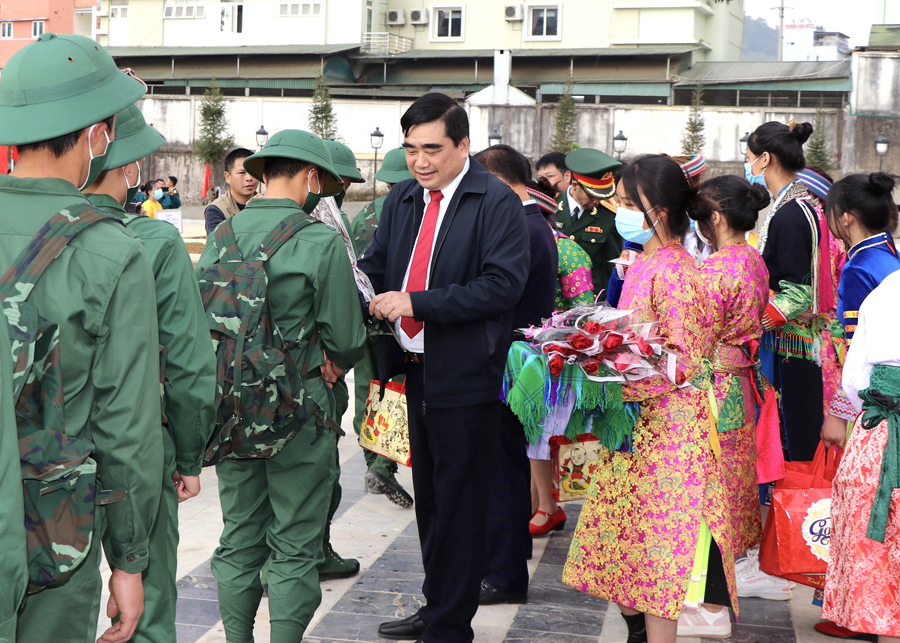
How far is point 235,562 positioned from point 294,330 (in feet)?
2.89

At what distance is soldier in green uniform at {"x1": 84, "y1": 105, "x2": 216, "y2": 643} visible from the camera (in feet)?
7.17

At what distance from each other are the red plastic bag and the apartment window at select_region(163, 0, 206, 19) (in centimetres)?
4597

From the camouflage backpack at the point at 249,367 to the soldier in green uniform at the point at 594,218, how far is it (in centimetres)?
361

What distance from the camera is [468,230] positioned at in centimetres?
322

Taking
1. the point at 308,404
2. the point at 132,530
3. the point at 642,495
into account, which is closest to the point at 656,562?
the point at 642,495

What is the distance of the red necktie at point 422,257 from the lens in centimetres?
330

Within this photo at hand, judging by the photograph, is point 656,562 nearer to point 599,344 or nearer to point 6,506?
point 599,344

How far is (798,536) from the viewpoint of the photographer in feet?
11.9

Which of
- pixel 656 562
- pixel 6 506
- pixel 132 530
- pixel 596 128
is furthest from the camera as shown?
pixel 596 128

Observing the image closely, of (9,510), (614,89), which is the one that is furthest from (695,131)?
(9,510)

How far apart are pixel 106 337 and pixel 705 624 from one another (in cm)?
265

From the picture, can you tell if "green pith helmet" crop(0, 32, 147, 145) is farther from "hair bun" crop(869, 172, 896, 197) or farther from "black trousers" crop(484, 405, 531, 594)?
"hair bun" crop(869, 172, 896, 197)

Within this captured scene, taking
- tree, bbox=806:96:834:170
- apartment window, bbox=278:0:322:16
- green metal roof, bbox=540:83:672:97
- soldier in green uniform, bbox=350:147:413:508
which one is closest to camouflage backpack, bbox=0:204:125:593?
soldier in green uniform, bbox=350:147:413:508

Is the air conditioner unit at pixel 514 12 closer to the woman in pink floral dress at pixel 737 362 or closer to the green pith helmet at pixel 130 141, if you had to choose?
the woman in pink floral dress at pixel 737 362
